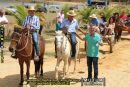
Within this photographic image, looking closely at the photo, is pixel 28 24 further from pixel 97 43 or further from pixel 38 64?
pixel 97 43

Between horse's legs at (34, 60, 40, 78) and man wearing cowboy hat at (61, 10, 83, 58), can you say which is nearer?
man wearing cowboy hat at (61, 10, 83, 58)

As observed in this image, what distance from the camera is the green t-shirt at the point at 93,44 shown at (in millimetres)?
9992

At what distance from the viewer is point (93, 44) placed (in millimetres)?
10039

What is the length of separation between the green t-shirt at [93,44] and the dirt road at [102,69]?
42.2 inches

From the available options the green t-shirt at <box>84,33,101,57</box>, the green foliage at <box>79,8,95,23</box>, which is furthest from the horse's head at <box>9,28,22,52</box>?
the green foliage at <box>79,8,95,23</box>

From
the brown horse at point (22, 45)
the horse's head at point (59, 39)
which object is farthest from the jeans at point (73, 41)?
the brown horse at point (22, 45)

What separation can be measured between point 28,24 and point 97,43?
2.33m

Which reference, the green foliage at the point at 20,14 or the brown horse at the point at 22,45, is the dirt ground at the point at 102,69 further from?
the green foliage at the point at 20,14

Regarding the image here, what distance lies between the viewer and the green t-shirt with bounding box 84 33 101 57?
9992mm

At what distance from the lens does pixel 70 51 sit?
36.8 feet

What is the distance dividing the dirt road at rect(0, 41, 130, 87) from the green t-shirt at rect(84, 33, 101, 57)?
42.2 inches

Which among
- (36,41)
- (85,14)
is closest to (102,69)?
(36,41)

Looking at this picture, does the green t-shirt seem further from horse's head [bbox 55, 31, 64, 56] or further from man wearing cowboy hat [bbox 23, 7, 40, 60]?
man wearing cowboy hat [bbox 23, 7, 40, 60]

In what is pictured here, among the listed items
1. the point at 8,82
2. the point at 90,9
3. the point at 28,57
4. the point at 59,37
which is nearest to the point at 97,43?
the point at 59,37
